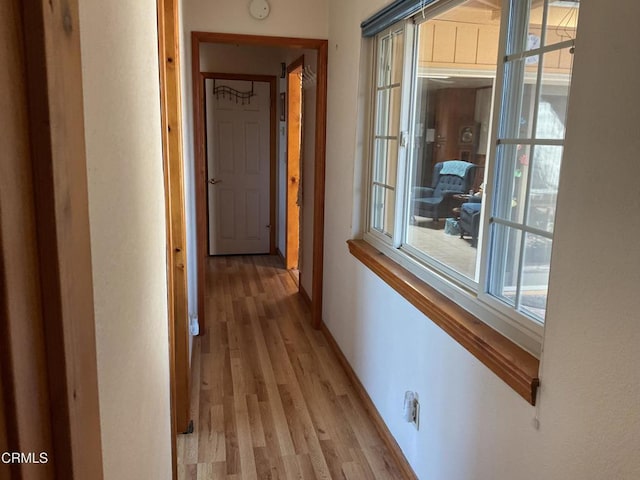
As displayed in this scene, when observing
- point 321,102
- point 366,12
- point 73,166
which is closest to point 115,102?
point 73,166

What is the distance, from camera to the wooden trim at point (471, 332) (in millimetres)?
1372

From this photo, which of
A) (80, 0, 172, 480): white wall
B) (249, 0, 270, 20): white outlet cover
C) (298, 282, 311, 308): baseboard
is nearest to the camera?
(80, 0, 172, 480): white wall

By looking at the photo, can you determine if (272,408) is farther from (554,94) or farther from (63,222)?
(63,222)

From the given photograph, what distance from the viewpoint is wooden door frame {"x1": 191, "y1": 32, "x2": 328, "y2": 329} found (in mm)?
3551

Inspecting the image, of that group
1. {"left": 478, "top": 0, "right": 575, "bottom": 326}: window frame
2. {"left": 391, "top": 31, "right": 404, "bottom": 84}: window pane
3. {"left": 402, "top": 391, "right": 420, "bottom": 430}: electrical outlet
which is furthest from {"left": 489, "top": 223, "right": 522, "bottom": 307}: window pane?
{"left": 391, "top": 31, "right": 404, "bottom": 84}: window pane

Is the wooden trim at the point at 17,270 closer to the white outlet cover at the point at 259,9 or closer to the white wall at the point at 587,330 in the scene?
the white wall at the point at 587,330

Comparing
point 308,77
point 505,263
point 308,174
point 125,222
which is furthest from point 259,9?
point 125,222

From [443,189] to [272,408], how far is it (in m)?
1.48

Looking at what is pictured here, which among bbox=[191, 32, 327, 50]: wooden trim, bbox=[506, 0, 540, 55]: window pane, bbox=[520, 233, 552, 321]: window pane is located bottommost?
bbox=[520, 233, 552, 321]: window pane

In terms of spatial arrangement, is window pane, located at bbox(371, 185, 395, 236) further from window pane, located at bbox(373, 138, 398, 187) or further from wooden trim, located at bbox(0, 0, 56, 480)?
wooden trim, located at bbox(0, 0, 56, 480)

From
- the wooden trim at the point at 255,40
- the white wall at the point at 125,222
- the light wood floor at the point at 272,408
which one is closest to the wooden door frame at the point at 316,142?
the wooden trim at the point at 255,40

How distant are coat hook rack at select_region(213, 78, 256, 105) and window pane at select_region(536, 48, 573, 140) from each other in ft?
15.3

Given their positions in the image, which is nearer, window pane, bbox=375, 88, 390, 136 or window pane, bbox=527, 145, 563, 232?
window pane, bbox=527, 145, 563, 232

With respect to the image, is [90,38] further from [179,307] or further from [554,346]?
[179,307]
